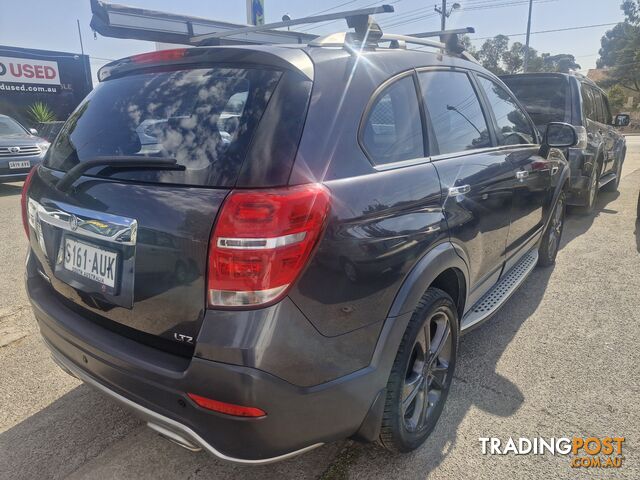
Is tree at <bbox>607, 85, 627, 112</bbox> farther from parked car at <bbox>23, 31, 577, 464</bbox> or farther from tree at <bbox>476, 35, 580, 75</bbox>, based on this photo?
parked car at <bbox>23, 31, 577, 464</bbox>

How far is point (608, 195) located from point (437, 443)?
762 centimetres

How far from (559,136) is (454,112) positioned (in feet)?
5.52

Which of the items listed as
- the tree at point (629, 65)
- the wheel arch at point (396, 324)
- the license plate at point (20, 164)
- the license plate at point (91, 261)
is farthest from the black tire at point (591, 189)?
the tree at point (629, 65)

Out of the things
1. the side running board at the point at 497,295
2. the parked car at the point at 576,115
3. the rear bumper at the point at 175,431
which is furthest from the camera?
the parked car at the point at 576,115

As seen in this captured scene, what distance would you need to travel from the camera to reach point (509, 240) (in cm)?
304

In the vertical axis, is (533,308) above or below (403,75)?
below

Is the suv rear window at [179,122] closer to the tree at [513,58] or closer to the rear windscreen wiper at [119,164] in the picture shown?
the rear windscreen wiper at [119,164]

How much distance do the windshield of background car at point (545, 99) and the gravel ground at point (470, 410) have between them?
2848mm

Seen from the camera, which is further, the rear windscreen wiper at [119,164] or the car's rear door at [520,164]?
the car's rear door at [520,164]

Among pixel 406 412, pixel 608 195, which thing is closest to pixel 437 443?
pixel 406 412

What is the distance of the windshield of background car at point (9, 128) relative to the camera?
32.2 ft

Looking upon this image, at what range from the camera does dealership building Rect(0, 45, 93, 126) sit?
61.1ft

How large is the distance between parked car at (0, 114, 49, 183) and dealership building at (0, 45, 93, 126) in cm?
978

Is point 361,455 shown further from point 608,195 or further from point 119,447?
point 608,195
